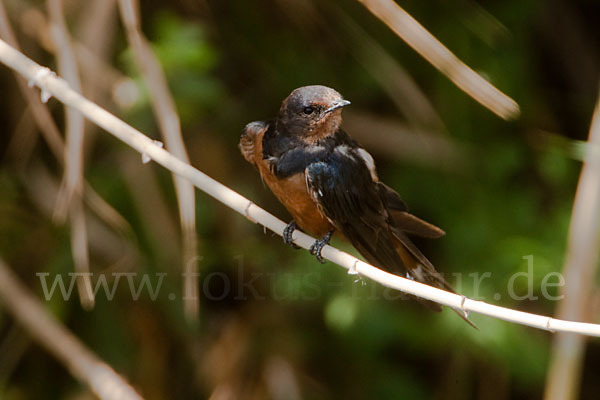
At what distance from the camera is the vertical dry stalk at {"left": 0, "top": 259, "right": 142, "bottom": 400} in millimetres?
2506

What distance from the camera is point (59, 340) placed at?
Result: 2.65m

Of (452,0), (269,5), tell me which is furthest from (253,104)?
(452,0)

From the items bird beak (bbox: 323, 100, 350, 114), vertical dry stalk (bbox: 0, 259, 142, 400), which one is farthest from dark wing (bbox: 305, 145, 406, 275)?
A: vertical dry stalk (bbox: 0, 259, 142, 400)

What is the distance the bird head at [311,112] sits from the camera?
210 cm

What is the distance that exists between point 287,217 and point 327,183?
105 centimetres

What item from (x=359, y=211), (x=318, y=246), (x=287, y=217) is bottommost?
(x=318, y=246)

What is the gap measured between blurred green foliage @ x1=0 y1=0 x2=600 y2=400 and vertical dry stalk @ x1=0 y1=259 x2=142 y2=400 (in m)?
0.19

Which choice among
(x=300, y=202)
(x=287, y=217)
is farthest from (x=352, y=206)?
(x=287, y=217)

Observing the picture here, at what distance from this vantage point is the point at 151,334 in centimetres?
307

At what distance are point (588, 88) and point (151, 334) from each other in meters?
2.15

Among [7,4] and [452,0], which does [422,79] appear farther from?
[7,4]

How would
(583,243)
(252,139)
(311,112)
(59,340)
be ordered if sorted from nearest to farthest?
(583,243) → (311,112) → (252,139) → (59,340)

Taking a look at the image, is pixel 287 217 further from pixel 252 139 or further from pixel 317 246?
pixel 317 246

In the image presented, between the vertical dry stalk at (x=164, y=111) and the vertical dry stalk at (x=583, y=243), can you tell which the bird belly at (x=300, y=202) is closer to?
the vertical dry stalk at (x=164, y=111)
